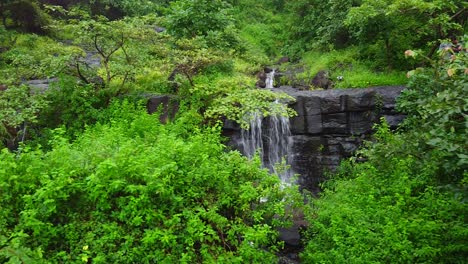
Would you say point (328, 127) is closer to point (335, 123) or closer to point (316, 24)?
point (335, 123)

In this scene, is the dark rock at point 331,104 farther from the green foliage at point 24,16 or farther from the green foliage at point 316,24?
the green foliage at point 24,16

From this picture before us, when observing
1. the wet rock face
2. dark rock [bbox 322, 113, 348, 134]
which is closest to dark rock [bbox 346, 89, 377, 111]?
the wet rock face

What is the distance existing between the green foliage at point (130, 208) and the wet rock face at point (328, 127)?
584 cm

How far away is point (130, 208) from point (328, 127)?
792 centimetres

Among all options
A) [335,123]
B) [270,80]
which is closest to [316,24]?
[270,80]

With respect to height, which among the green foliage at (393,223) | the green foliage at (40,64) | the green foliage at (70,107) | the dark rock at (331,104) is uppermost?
the green foliage at (40,64)

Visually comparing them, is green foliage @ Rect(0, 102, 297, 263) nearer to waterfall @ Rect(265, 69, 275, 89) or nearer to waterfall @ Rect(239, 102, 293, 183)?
waterfall @ Rect(239, 102, 293, 183)

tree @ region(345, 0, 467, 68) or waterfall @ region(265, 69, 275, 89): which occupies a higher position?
tree @ region(345, 0, 467, 68)

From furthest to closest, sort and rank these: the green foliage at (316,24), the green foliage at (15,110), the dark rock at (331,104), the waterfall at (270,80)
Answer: the green foliage at (316,24), the waterfall at (270,80), the dark rock at (331,104), the green foliage at (15,110)

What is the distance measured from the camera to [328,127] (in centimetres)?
1120

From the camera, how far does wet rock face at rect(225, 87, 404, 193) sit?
433 inches

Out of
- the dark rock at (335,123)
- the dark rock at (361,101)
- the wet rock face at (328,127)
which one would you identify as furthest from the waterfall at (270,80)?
the dark rock at (361,101)

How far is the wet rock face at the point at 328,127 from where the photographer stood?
11.0 metres

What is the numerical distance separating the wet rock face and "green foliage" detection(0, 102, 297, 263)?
5.84 meters
